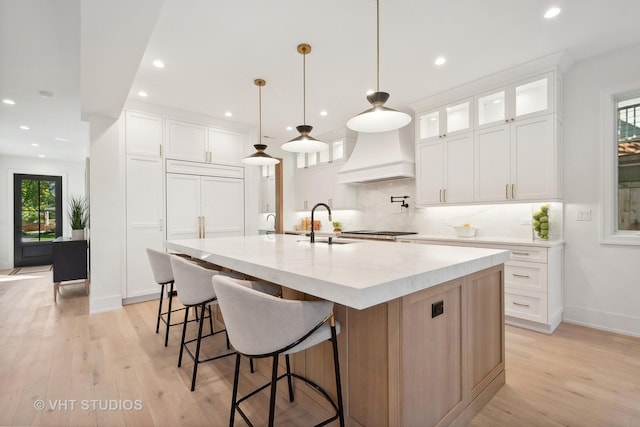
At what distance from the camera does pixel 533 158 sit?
119 inches

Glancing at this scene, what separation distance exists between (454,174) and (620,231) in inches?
64.1

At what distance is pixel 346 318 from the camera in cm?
150

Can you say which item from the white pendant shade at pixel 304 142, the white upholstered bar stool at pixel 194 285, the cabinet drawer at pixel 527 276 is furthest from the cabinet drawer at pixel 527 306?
the white upholstered bar stool at pixel 194 285

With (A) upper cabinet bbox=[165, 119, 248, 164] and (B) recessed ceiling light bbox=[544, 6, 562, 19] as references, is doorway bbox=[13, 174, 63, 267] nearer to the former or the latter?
(A) upper cabinet bbox=[165, 119, 248, 164]

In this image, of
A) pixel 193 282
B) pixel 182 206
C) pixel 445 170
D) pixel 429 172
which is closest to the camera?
pixel 193 282

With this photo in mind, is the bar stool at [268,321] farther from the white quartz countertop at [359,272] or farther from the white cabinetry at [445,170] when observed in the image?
the white cabinetry at [445,170]

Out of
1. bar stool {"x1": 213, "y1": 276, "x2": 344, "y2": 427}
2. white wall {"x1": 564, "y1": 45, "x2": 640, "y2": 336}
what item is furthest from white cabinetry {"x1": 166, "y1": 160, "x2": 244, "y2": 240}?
white wall {"x1": 564, "y1": 45, "x2": 640, "y2": 336}

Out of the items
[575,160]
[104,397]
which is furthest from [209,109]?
[575,160]

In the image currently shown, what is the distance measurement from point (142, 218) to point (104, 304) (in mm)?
1133

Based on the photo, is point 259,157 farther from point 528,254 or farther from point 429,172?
point 528,254

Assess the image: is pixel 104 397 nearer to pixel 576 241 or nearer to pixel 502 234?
pixel 502 234

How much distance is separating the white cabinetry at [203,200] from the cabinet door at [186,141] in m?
0.11

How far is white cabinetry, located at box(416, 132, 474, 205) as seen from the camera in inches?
139

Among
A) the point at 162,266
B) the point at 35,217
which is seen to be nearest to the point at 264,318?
the point at 162,266
